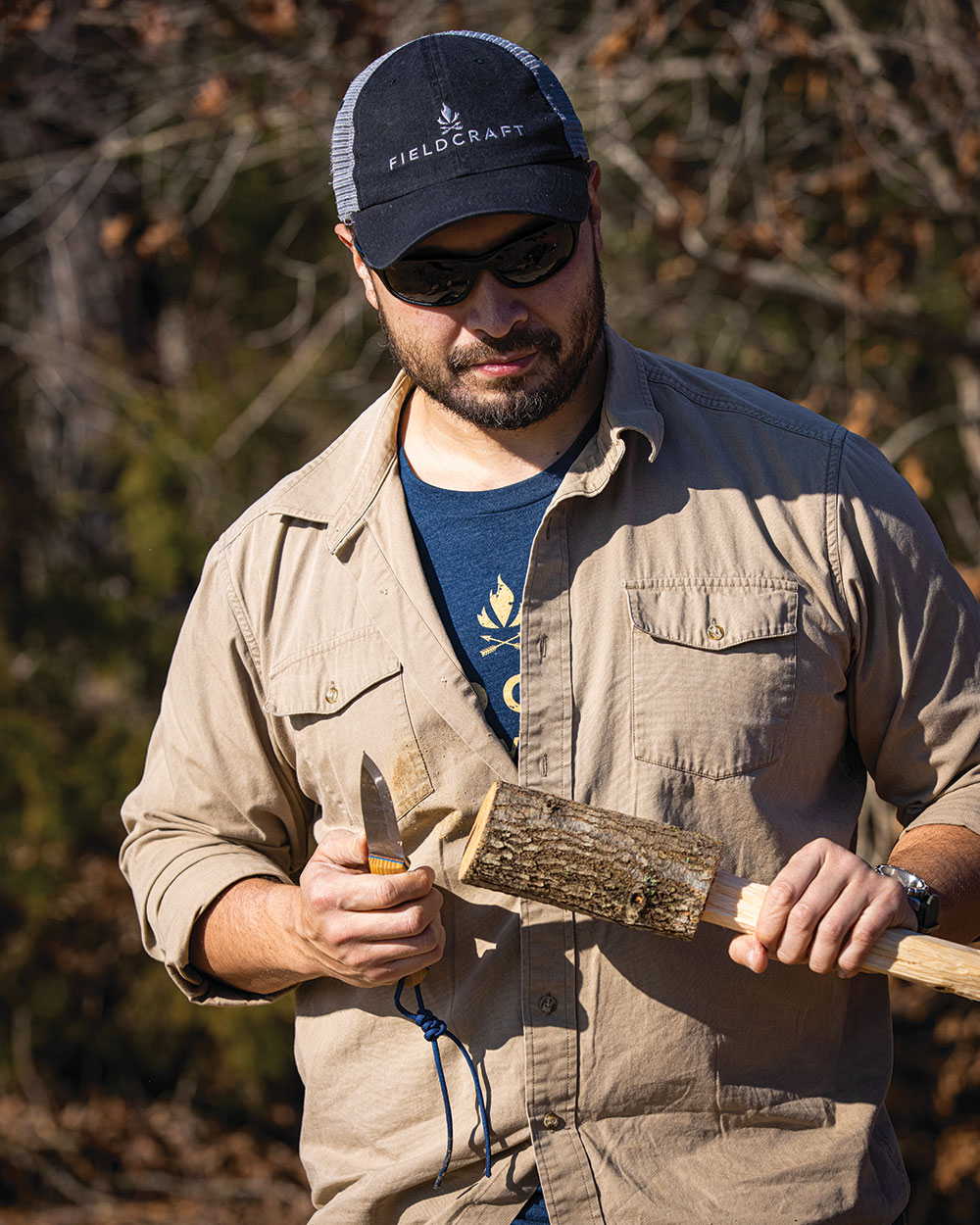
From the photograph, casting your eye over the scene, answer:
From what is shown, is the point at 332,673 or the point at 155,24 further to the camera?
the point at 155,24

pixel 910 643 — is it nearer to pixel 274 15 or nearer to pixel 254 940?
pixel 254 940

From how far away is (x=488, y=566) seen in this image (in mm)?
2277

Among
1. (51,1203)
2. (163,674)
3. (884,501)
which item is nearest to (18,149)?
(163,674)

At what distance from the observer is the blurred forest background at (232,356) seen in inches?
188

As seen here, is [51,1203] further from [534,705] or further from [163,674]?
[534,705]

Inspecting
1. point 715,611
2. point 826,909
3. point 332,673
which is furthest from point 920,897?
point 332,673

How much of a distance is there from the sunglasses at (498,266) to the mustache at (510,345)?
0.28 feet

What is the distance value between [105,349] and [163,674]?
2.08m

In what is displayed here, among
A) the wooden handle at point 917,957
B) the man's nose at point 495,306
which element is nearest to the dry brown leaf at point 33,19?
the man's nose at point 495,306

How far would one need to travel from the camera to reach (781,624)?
6.94ft

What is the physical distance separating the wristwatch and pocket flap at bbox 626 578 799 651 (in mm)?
445

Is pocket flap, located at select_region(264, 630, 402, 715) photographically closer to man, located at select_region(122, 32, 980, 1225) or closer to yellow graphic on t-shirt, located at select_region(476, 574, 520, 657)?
man, located at select_region(122, 32, 980, 1225)

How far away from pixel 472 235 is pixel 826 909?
52.2 inches

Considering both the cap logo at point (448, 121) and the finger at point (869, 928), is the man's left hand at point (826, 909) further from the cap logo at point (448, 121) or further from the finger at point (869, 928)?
the cap logo at point (448, 121)
